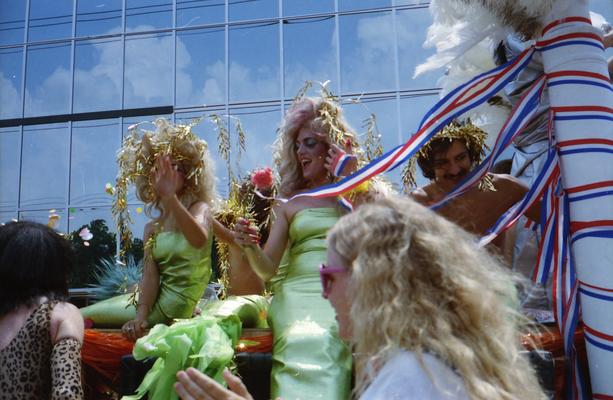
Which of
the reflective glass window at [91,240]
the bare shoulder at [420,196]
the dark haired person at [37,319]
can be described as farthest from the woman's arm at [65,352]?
the reflective glass window at [91,240]

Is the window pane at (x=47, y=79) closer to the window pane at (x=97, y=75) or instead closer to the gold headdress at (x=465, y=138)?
the window pane at (x=97, y=75)

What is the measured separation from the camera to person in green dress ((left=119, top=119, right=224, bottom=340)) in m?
3.58

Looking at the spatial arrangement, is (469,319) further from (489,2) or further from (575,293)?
(489,2)

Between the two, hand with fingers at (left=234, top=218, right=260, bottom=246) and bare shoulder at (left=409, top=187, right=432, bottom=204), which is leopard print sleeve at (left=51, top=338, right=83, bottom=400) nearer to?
hand with fingers at (left=234, top=218, right=260, bottom=246)

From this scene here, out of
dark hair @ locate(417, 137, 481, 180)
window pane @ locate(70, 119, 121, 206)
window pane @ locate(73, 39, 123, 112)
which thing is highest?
window pane @ locate(73, 39, 123, 112)

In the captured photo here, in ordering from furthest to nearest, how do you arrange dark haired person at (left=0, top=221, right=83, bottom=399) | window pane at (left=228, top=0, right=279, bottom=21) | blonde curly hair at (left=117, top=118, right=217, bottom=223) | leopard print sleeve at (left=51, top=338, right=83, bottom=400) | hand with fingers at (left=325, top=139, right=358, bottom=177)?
window pane at (left=228, top=0, right=279, bottom=21) → blonde curly hair at (left=117, top=118, right=217, bottom=223) → hand with fingers at (left=325, top=139, right=358, bottom=177) → dark haired person at (left=0, top=221, right=83, bottom=399) → leopard print sleeve at (left=51, top=338, right=83, bottom=400)

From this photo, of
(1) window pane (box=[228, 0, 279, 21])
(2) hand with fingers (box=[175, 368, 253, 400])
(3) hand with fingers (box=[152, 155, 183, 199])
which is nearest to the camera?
(2) hand with fingers (box=[175, 368, 253, 400])

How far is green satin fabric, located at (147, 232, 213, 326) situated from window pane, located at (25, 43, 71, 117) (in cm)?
956

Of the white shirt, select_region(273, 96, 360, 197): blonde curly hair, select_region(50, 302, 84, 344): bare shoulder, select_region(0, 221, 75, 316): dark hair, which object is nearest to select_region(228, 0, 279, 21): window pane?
select_region(273, 96, 360, 197): blonde curly hair

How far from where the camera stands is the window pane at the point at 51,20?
41.3 ft

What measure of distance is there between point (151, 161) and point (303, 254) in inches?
40.3

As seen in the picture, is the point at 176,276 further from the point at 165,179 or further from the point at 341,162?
the point at 341,162

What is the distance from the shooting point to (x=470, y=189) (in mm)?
3463

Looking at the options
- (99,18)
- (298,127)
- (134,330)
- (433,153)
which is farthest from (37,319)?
(99,18)
